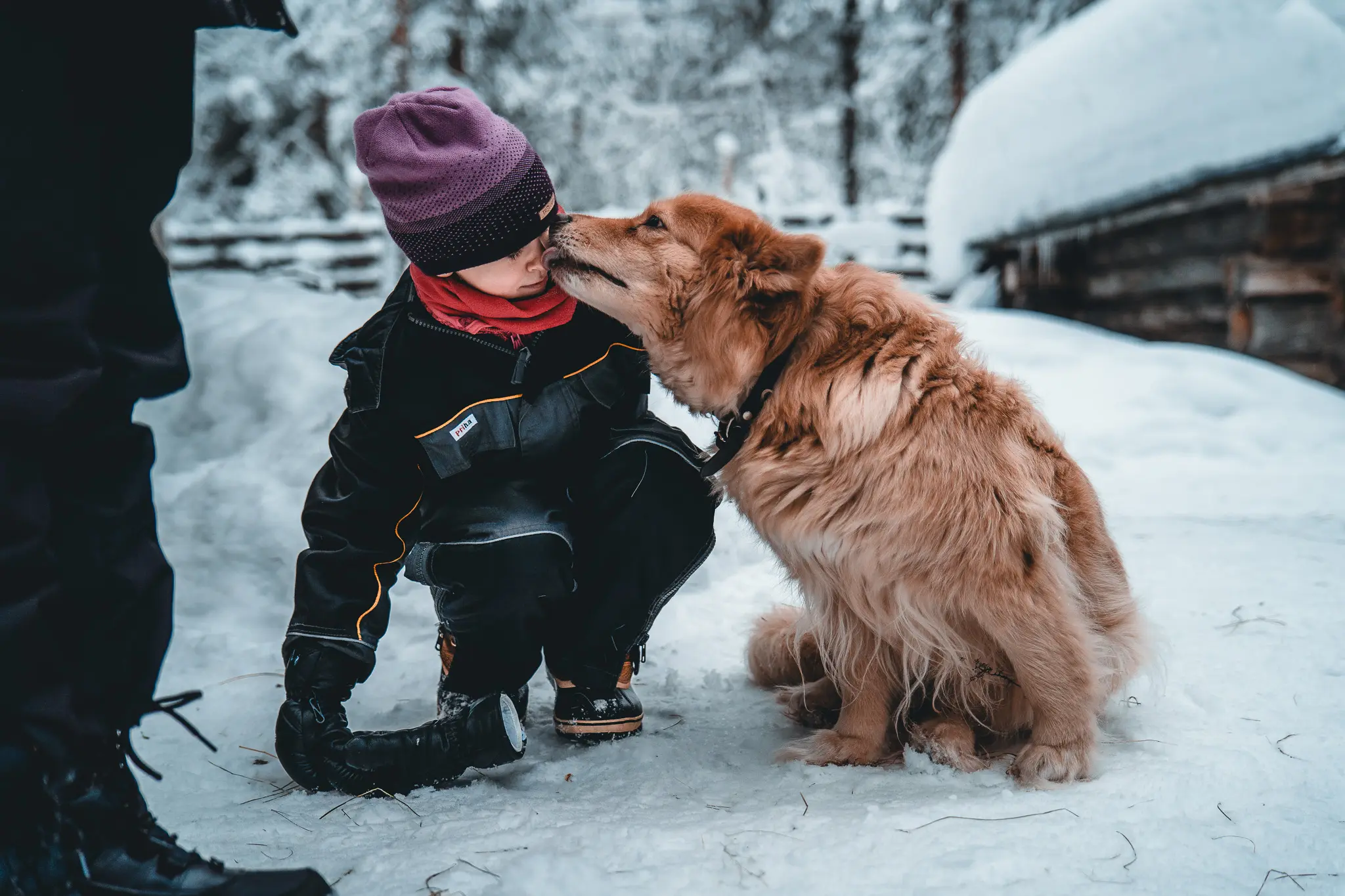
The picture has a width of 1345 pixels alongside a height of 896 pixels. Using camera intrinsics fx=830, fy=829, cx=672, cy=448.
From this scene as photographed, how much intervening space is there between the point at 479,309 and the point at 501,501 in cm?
44

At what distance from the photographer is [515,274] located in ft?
6.24

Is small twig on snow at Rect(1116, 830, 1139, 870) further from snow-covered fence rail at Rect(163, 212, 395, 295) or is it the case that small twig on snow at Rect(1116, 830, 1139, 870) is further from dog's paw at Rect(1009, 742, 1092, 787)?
snow-covered fence rail at Rect(163, 212, 395, 295)

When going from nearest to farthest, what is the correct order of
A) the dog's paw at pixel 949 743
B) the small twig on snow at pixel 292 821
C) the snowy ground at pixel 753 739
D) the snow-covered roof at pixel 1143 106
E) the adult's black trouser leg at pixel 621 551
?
the snowy ground at pixel 753 739
the small twig on snow at pixel 292 821
the dog's paw at pixel 949 743
the adult's black trouser leg at pixel 621 551
the snow-covered roof at pixel 1143 106

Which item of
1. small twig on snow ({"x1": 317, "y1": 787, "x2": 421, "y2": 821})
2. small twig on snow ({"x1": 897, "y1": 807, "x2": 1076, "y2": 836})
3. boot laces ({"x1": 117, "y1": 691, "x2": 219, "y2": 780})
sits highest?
boot laces ({"x1": 117, "y1": 691, "x2": 219, "y2": 780})

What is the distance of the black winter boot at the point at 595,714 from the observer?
6.42 ft

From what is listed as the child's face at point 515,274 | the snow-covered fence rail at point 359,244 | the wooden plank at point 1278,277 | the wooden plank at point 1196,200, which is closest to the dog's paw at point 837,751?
the child's face at point 515,274

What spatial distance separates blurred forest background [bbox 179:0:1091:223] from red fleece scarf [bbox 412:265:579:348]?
10.3m

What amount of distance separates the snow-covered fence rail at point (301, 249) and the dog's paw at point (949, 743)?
9.98 metres

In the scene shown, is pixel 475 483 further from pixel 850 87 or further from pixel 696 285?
pixel 850 87

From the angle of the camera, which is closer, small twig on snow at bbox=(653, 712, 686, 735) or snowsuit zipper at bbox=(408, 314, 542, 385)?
snowsuit zipper at bbox=(408, 314, 542, 385)

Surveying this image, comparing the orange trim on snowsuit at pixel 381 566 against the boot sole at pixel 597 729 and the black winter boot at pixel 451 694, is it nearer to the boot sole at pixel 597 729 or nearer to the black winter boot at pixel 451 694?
the black winter boot at pixel 451 694

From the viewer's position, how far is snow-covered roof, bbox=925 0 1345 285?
4.37 metres

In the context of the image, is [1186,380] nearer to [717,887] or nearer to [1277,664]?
[1277,664]

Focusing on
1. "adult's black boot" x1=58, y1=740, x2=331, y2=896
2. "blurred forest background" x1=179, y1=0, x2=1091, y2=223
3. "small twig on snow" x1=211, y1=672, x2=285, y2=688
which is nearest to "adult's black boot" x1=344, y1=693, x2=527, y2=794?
"adult's black boot" x1=58, y1=740, x2=331, y2=896
